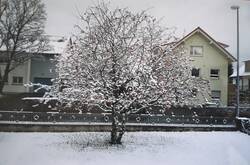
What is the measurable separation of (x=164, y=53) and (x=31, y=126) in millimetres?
1300

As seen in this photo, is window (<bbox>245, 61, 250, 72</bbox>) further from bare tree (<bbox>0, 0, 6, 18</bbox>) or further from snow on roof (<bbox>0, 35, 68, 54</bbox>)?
bare tree (<bbox>0, 0, 6, 18</bbox>)

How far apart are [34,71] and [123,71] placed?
105cm

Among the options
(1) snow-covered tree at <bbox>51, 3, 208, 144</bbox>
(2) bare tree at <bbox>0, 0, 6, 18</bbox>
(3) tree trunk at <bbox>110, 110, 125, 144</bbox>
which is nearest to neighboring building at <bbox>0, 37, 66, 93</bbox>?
(2) bare tree at <bbox>0, 0, 6, 18</bbox>

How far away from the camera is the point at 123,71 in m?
2.74

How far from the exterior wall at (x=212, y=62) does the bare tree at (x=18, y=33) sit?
3.52 feet

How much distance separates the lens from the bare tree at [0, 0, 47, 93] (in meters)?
1.68

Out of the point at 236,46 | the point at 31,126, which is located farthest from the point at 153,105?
the point at 31,126

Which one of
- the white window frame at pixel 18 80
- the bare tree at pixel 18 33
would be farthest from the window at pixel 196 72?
the white window frame at pixel 18 80

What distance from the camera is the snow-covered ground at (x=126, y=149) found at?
1.77 metres

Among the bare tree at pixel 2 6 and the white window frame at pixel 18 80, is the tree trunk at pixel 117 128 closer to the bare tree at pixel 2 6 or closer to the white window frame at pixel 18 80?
the white window frame at pixel 18 80

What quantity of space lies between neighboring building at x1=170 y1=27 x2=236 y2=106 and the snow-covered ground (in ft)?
1.11

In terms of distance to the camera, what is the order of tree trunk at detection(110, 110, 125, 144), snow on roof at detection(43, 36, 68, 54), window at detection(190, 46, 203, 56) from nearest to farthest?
snow on roof at detection(43, 36, 68, 54) < window at detection(190, 46, 203, 56) < tree trunk at detection(110, 110, 125, 144)

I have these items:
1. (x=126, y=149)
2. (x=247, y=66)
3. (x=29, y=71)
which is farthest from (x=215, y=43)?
(x=29, y=71)

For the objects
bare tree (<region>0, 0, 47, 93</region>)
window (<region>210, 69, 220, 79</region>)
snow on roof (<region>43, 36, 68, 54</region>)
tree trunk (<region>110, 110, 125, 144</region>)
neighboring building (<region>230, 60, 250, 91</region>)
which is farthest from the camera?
tree trunk (<region>110, 110, 125, 144</region>)
